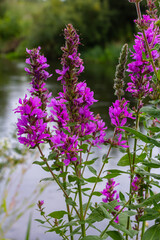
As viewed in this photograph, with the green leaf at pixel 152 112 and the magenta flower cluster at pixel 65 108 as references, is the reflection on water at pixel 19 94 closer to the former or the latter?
the magenta flower cluster at pixel 65 108

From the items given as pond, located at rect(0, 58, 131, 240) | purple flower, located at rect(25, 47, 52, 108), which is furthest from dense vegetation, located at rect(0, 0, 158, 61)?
purple flower, located at rect(25, 47, 52, 108)

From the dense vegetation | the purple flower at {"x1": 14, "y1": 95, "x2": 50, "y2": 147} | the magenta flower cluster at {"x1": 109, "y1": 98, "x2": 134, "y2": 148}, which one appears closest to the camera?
the purple flower at {"x1": 14, "y1": 95, "x2": 50, "y2": 147}

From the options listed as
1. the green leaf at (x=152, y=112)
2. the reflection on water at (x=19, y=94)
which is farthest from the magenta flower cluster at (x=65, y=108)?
the reflection on water at (x=19, y=94)

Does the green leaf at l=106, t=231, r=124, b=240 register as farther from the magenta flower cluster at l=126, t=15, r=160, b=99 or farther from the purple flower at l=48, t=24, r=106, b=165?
the magenta flower cluster at l=126, t=15, r=160, b=99

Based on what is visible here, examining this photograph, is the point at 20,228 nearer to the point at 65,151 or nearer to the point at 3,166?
the point at 3,166

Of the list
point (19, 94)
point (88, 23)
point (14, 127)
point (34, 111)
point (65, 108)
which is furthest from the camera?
point (88, 23)

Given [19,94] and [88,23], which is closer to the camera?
[19,94]

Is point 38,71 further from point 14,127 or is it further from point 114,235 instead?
point 14,127

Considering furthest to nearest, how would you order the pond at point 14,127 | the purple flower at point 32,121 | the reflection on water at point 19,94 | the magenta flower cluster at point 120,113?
the reflection on water at point 19,94, the pond at point 14,127, the magenta flower cluster at point 120,113, the purple flower at point 32,121

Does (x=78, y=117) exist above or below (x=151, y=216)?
above

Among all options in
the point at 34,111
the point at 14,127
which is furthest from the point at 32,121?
the point at 14,127

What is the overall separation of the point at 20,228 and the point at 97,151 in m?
1.79

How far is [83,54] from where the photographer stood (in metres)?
20.3

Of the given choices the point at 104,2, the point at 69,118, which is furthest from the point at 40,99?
the point at 104,2
